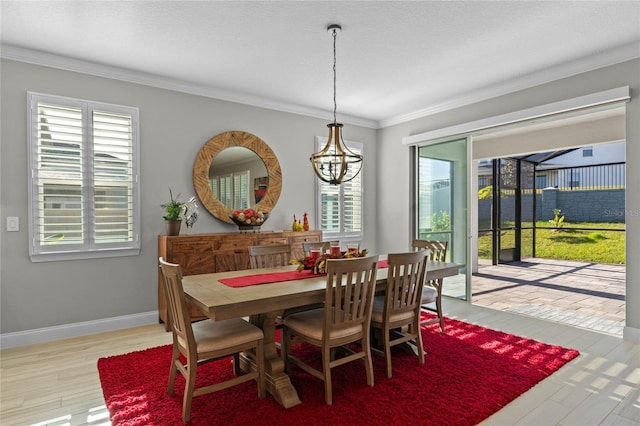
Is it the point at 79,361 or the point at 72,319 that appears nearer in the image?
the point at 79,361

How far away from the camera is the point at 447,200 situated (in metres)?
5.35

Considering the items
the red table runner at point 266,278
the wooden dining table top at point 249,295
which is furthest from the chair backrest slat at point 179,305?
the red table runner at point 266,278

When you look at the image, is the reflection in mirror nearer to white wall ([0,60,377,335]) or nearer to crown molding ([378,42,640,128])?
white wall ([0,60,377,335])

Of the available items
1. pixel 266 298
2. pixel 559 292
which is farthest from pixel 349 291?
pixel 559 292

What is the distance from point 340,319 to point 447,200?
344cm

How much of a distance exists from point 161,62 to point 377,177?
376cm

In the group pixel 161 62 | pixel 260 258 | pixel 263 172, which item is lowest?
pixel 260 258

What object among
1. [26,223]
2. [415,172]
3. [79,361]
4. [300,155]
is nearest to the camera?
[79,361]

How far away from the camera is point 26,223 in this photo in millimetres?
3547

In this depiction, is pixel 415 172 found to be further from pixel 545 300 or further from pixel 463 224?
pixel 545 300

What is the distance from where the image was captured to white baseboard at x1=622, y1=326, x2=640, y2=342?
3.52 meters

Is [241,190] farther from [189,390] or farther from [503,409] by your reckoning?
[503,409]

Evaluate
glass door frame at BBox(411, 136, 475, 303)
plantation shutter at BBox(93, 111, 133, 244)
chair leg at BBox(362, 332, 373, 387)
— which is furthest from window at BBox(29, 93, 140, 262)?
glass door frame at BBox(411, 136, 475, 303)

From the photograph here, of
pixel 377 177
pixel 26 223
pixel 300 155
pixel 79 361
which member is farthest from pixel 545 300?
pixel 26 223
